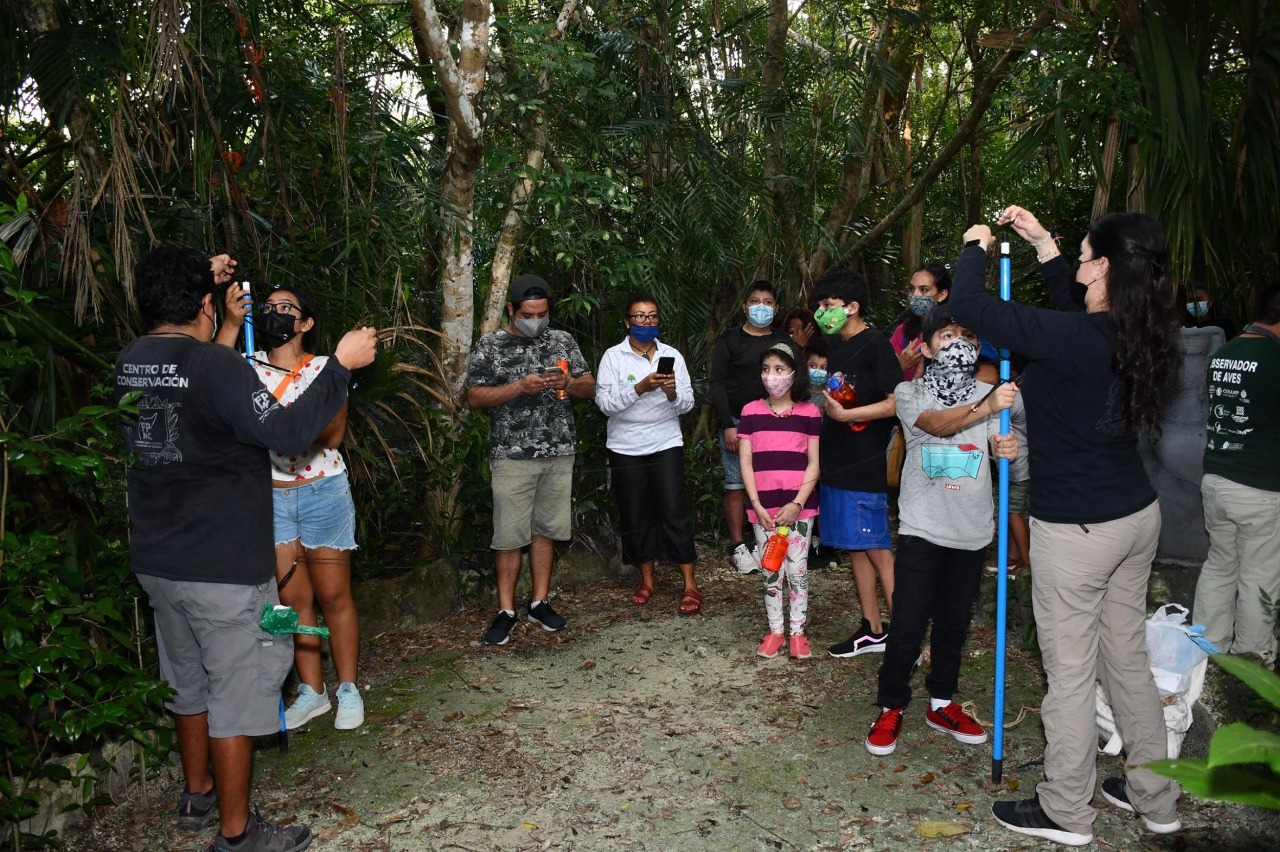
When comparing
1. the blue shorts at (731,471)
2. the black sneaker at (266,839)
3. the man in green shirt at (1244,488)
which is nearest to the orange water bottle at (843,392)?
the man in green shirt at (1244,488)

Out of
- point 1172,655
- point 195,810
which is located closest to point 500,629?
point 195,810

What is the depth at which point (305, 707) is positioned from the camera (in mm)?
4332

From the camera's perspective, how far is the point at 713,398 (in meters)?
6.31

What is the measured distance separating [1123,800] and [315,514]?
3231 millimetres

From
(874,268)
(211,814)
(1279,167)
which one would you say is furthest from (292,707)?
(874,268)

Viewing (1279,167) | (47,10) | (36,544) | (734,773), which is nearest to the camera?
(36,544)

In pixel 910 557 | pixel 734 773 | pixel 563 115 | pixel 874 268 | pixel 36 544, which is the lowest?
pixel 734 773

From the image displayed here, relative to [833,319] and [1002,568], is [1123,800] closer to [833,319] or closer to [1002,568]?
[1002,568]

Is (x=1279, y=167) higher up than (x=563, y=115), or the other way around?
(x=563, y=115)

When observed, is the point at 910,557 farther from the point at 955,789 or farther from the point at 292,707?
the point at 292,707

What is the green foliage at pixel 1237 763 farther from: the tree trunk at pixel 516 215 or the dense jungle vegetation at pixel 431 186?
the tree trunk at pixel 516 215

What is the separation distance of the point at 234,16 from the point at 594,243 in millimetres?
2765

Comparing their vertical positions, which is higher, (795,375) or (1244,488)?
(795,375)

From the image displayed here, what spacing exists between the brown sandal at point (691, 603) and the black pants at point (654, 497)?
7.4 inches
